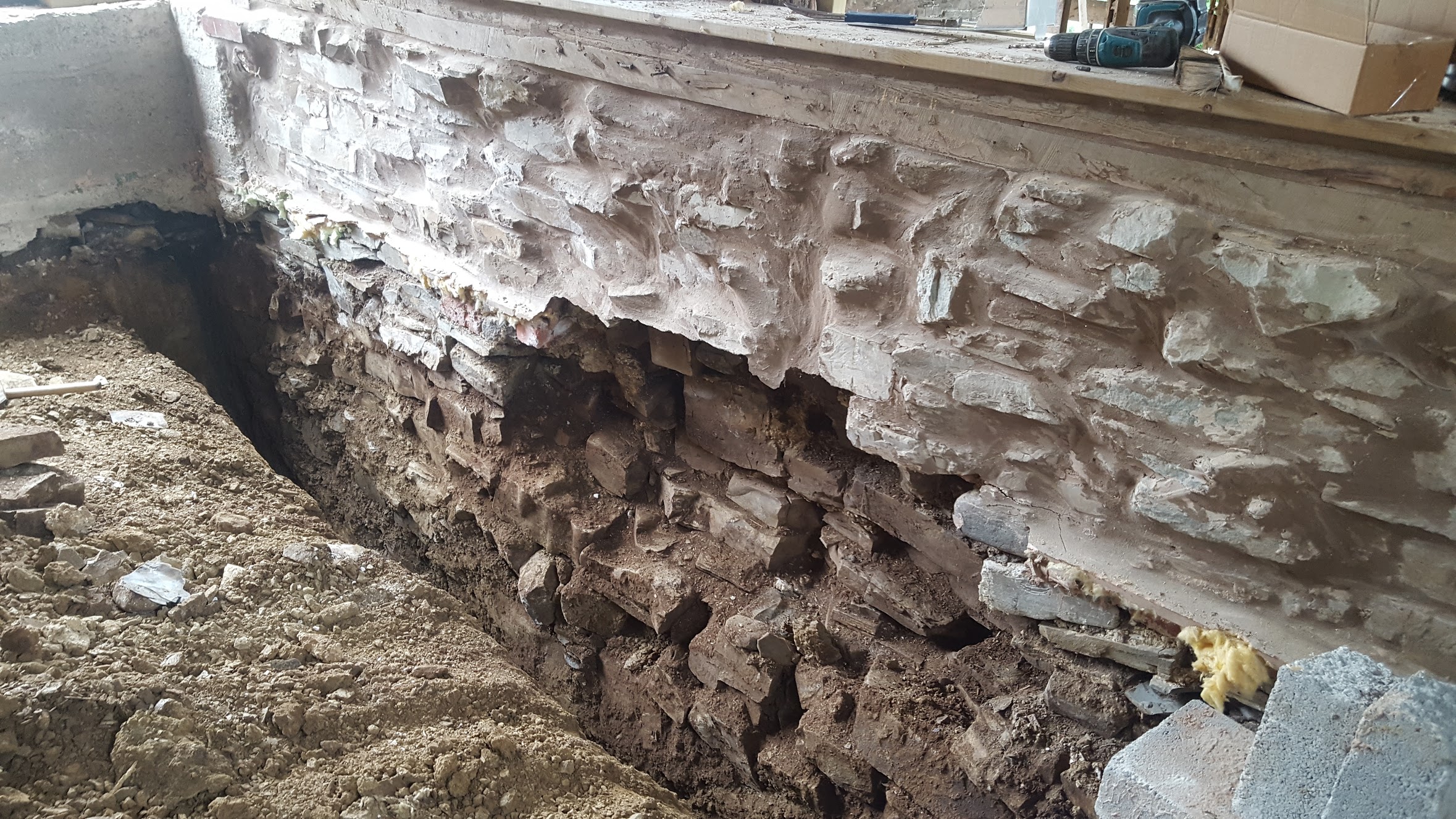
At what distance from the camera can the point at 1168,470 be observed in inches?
63.4

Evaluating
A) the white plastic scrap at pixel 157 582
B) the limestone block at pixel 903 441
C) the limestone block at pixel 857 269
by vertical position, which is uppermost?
the limestone block at pixel 857 269

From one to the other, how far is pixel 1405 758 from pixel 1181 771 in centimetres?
35

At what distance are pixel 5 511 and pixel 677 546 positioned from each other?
1.56m

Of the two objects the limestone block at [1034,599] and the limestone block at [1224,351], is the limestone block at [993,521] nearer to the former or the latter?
the limestone block at [1034,599]

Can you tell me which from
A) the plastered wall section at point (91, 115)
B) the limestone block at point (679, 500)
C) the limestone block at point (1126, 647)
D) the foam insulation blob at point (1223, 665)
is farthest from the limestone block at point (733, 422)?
the plastered wall section at point (91, 115)

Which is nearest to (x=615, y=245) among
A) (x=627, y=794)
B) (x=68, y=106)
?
(x=627, y=794)

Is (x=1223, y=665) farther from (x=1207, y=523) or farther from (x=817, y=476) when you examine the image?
(x=817, y=476)

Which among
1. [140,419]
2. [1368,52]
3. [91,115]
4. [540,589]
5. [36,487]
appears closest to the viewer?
[1368,52]

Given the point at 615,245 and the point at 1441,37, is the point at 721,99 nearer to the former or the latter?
the point at 615,245

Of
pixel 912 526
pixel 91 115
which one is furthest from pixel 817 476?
pixel 91 115

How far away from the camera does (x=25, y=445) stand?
2.38m

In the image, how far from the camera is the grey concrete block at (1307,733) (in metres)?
1.21

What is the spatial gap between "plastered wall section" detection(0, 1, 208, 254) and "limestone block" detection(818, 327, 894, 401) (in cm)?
319

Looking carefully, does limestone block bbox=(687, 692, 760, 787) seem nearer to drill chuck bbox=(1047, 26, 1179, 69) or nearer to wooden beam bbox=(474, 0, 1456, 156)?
wooden beam bbox=(474, 0, 1456, 156)
